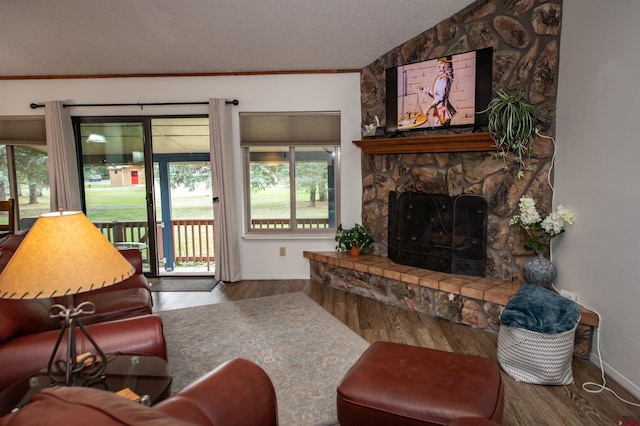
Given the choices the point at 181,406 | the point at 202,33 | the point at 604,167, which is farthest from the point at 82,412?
the point at 202,33

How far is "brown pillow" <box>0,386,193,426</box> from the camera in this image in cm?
59

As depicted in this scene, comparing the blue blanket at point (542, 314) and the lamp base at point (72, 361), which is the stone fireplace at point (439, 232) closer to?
the blue blanket at point (542, 314)

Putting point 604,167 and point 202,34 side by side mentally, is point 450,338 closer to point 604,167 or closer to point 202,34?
point 604,167

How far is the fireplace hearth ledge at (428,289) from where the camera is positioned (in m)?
2.88

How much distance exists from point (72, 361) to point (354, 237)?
304 centimetres

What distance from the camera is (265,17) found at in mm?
3238

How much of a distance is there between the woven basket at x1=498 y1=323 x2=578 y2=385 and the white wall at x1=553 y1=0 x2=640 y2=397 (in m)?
0.32

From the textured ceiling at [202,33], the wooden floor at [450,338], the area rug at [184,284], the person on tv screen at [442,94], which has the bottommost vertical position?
the wooden floor at [450,338]

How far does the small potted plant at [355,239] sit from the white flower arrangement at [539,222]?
1591 mm

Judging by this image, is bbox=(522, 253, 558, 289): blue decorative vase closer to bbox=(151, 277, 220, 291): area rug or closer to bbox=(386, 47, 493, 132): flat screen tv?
bbox=(386, 47, 493, 132): flat screen tv

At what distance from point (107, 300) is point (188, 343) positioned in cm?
69

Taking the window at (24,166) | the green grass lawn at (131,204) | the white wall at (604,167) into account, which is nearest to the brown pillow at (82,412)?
the white wall at (604,167)

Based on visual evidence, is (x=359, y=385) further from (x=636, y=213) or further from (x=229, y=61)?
(x=229, y=61)

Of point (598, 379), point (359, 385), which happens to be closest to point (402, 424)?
point (359, 385)
